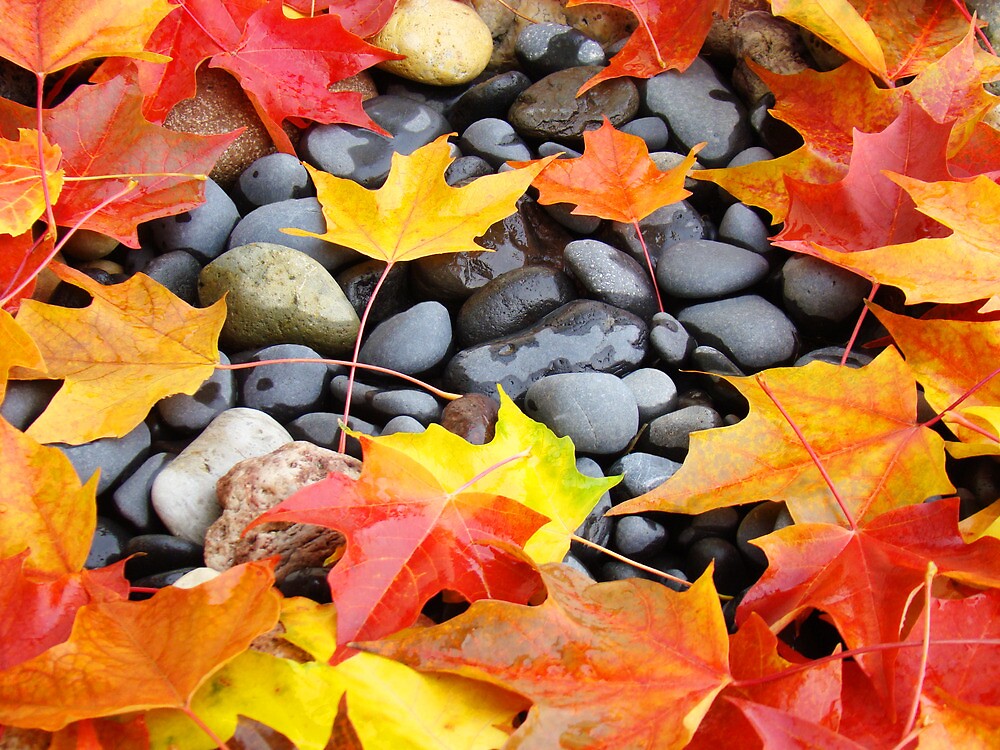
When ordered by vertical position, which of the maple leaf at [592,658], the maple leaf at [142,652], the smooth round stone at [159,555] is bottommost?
the smooth round stone at [159,555]

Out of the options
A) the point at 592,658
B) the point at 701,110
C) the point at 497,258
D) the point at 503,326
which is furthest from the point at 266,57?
the point at 592,658

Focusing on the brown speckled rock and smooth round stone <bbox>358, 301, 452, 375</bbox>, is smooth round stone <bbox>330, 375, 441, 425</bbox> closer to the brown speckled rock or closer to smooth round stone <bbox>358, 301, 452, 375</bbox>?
smooth round stone <bbox>358, 301, 452, 375</bbox>

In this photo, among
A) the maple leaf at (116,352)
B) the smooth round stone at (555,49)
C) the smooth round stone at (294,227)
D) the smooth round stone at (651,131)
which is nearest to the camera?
the maple leaf at (116,352)

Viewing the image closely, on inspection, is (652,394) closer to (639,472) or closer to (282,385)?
(639,472)

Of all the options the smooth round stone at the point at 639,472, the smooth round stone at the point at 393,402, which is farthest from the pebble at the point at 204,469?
the smooth round stone at the point at 639,472

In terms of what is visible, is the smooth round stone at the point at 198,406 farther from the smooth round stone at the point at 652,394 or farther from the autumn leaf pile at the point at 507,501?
the smooth round stone at the point at 652,394

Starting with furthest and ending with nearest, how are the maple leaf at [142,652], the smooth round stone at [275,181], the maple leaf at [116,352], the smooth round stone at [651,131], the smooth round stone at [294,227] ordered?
the smooth round stone at [651,131]
the smooth round stone at [275,181]
the smooth round stone at [294,227]
the maple leaf at [116,352]
the maple leaf at [142,652]

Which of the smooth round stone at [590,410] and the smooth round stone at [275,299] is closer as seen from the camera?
the smooth round stone at [590,410]
